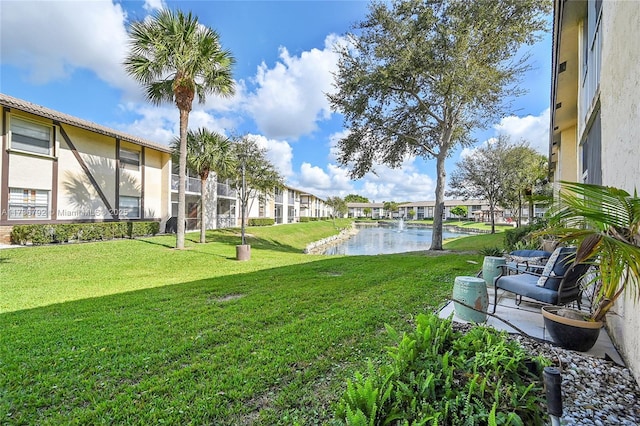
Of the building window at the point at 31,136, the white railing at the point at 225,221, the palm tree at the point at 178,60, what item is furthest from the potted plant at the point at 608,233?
the white railing at the point at 225,221

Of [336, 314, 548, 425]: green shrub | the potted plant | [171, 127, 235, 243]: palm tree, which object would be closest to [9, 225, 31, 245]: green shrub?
[171, 127, 235, 243]: palm tree

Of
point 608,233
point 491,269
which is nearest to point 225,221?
point 491,269

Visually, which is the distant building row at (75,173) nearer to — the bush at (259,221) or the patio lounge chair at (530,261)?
the bush at (259,221)

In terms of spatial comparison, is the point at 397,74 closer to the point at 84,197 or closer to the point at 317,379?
the point at 317,379

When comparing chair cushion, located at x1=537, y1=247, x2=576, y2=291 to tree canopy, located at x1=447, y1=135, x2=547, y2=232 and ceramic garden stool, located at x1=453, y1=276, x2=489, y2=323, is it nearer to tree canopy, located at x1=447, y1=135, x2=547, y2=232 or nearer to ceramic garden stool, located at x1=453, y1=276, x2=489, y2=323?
ceramic garden stool, located at x1=453, y1=276, x2=489, y2=323

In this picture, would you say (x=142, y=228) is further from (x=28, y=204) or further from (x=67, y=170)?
(x=28, y=204)

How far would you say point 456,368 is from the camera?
2.19 metres

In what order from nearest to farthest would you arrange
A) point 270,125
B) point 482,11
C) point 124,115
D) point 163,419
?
point 163,419
point 482,11
point 124,115
point 270,125

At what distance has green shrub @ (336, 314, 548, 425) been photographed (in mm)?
1704

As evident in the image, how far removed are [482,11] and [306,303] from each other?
12.0 meters

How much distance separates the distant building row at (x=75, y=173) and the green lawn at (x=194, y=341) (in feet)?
21.6

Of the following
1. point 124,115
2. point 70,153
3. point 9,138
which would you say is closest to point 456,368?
point 9,138

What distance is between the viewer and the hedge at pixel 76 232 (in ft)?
37.9

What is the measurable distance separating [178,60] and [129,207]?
1033cm
